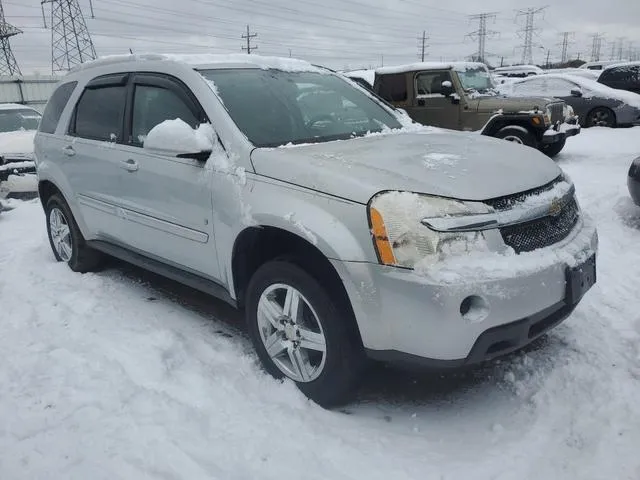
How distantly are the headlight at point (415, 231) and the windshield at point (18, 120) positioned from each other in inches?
394

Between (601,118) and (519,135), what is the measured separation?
568 centimetres

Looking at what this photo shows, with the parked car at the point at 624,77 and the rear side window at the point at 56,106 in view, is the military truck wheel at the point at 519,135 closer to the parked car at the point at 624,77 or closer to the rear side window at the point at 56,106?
the rear side window at the point at 56,106

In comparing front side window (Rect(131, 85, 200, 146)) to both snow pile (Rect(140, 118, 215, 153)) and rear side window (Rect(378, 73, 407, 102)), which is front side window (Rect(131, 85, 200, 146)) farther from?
rear side window (Rect(378, 73, 407, 102))

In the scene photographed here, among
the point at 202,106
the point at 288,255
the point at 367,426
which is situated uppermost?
the point at 202,106

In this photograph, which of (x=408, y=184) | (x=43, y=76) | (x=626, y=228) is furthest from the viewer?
(x=43, y=76)

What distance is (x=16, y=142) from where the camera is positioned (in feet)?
31.3

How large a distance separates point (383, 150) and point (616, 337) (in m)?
1.86

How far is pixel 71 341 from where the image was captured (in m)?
3.59

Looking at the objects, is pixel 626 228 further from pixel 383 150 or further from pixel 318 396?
pixel 318 396

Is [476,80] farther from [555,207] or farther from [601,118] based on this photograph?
[555,207]

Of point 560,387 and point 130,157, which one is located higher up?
point 130,157

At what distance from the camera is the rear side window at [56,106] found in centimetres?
496

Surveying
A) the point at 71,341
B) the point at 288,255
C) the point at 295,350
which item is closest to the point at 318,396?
the point at 295,350

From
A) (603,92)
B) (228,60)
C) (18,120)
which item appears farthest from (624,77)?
(228,60)
